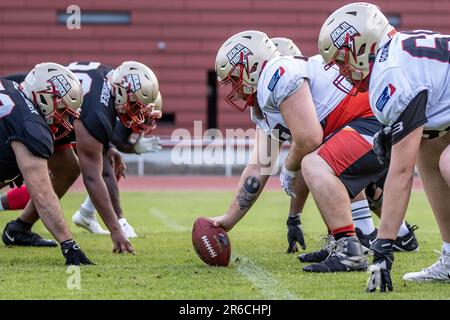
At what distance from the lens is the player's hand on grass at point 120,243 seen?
686 centimetres

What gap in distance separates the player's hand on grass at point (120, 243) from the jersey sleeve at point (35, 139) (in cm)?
122

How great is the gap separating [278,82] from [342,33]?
658 millimetres

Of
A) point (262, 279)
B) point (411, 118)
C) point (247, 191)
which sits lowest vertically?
point (262, 279)

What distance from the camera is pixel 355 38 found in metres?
5.03

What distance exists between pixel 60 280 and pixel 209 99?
22428mm

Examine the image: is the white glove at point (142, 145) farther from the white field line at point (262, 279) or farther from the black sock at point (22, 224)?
the white field line at point (262, 279)

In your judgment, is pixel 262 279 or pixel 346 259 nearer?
pixel 262 279

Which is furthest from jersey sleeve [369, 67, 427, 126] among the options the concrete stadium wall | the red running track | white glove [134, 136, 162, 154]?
the concrete stadium wall

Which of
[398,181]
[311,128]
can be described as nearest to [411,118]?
[398,181]

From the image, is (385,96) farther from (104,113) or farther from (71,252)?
(104,113)

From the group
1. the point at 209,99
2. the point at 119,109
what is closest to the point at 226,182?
the point at 209,99

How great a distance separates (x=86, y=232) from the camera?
9.21 metres
